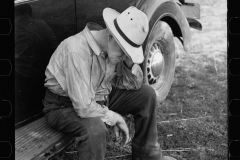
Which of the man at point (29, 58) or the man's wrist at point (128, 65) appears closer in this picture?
the man at point (29, 58)

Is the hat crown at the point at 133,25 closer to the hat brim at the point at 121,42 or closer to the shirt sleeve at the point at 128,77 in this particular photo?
the hat brim at the point at 121,42

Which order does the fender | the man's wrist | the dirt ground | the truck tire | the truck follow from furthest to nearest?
the truck tire
the fender
the dirt ground
the man's wrist
the truck

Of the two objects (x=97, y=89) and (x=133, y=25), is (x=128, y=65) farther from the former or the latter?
(x=133, y=25)

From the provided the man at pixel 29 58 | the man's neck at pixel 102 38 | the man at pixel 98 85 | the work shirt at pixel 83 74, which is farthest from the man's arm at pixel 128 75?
the man at pixel 29 58

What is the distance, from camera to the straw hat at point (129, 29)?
2477 mm

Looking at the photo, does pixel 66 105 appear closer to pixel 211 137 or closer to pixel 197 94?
pixel 211 137

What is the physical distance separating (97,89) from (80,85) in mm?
394

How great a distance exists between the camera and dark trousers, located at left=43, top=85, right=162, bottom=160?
253 centimetres

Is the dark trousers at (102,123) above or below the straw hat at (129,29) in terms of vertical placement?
below

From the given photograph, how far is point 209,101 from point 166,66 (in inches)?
27.7

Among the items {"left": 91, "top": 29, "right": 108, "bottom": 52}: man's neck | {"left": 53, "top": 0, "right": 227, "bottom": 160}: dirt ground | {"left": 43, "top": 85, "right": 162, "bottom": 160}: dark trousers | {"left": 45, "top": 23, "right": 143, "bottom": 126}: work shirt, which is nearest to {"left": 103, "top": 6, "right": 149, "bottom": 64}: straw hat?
{"left": 91, "top": 29, "right": 108, "bottom": 52}: man's neck

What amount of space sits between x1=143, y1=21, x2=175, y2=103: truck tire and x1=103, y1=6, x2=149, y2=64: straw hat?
4.21 ft

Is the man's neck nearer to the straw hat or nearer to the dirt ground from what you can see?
Result: the straw hat

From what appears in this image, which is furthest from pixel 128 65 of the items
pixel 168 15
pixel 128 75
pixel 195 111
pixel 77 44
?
pixel 195 111
